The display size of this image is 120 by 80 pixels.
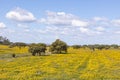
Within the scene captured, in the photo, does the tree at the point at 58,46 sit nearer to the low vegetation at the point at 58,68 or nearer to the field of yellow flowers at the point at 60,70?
the low vegetation at the point at 58,68

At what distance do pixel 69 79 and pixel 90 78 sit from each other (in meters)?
2.59

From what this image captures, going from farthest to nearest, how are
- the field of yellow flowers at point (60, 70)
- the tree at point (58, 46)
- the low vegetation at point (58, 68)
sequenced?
the tree at point (58, 46), the low vegetation at point (58, 68), the field of yellow flowers at point (60, 70)

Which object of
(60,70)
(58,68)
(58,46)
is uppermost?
(58,46)

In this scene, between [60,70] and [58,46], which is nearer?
[60,70]

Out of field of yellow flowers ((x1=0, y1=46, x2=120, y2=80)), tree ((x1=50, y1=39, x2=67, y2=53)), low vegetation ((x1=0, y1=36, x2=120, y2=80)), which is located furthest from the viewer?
tree ((x1=50, y1=39, x2=67, y2=53))

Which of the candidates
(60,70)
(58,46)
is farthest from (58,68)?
(58,46)

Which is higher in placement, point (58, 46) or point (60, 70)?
point (58, 46)

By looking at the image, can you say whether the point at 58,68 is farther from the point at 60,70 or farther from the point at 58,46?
the point at 58,46

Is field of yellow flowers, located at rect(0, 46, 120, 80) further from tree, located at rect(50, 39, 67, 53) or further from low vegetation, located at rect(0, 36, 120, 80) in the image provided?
tree, located at rect(50, 39, 67, 53)

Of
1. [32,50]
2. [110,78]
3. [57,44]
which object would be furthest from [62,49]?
[110,78]

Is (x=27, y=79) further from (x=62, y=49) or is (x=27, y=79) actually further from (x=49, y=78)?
(x=62, y=49)

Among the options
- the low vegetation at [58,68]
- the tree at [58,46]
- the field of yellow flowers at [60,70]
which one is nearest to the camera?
the field of yellow flowers at [60,70]

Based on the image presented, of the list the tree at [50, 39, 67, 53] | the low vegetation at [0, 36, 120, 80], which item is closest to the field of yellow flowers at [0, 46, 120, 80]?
the low vegetation at [0, 36, 120, 80]

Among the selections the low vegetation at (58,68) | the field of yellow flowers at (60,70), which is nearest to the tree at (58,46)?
the low vegetation at (58,68)
